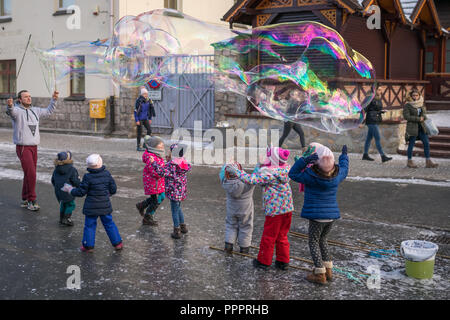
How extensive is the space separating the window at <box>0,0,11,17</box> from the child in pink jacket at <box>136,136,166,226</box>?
18.2 metres

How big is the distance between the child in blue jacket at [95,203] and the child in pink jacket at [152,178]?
0.67 m

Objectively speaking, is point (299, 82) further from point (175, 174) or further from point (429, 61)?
point (429, 61)

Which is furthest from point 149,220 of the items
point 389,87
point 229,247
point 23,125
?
point 389,87

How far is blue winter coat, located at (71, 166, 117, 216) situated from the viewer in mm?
6059

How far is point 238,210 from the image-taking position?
591 centimetres

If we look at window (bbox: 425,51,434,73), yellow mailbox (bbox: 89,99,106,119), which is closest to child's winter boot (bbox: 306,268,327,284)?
yellow mailbox (bbox: 89,99,106,119)

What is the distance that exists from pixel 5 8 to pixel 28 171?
17.0 m

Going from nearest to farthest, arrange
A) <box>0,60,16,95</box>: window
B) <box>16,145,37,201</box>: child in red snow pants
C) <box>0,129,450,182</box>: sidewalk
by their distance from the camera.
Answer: <box>16,145,37,201</box>: child in red snow pants, <box>0,129,450,182</box>: sidewalk, <box>0,60,16,95</box>: window

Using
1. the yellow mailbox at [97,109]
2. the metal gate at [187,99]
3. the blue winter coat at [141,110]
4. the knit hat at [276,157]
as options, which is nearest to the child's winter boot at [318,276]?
the knit hat at [276,157]

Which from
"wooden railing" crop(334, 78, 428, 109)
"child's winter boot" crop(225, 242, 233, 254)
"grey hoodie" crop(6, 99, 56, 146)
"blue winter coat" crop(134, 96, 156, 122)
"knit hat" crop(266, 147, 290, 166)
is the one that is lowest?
"child's winter boot" crop(225, 242, 233, 254)

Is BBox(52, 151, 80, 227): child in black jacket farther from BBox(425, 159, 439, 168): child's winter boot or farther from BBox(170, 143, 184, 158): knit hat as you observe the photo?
BBox(425, 159, 439, 168): child's winter boot

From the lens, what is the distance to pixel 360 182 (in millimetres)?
10438
